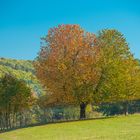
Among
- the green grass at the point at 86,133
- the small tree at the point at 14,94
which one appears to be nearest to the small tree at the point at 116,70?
the green grass at the point at 86,133

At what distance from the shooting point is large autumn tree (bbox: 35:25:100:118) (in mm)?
64000

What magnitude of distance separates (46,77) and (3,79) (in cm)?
1778

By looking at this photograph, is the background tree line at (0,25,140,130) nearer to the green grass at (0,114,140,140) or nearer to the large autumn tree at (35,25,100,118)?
the large autumn tree at (35,25,100,118)

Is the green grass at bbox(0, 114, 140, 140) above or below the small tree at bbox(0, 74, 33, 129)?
below

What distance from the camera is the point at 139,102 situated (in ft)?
344

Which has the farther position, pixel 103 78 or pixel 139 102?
pixel 139 102

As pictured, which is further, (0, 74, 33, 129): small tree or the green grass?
(0, 74, 33, 129): small tree

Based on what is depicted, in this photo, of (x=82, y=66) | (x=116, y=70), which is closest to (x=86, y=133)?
(x=82, y=66)

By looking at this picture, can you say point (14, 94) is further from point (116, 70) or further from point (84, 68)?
point (116, 70)

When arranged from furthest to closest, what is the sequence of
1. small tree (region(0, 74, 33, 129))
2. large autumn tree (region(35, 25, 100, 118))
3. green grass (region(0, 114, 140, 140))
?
small tree (region(0, 74, 33, 129)) → large autumn tree (region(35, 25, 100, 118)) → green grass (region(0, 114, 140, 140))

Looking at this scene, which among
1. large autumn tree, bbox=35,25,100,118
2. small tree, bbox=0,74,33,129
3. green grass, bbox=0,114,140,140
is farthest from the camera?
small tree, bbox=0,74,33,129

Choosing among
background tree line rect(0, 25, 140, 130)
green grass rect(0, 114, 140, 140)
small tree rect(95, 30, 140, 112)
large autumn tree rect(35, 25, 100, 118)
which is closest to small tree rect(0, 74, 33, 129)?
background tree line rect(0, 25, 140, 130)

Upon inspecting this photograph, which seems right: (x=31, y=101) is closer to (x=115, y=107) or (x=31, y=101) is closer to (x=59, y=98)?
(x=59, y=98)

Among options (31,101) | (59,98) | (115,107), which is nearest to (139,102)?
(115,107)
